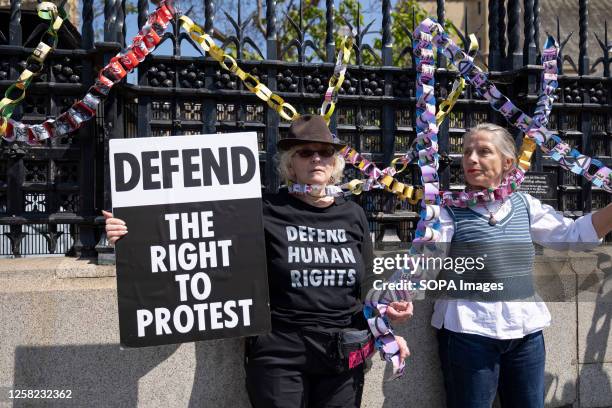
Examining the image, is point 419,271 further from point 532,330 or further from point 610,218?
point 610,218

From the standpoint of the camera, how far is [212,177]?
299 centimetres

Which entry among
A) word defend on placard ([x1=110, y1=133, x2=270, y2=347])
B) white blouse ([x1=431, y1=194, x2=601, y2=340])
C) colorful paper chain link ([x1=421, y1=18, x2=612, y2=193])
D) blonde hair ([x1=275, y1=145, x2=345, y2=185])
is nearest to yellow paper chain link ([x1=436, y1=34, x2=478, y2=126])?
colorful paper chain link ([x1=421, y1=18, x2=612, y2=193])

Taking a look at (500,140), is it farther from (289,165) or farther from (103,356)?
(103,356)

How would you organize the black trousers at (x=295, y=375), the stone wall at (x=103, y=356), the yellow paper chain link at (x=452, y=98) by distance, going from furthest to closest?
the yellow paper chain link at (x=452, y=98)
the stone wall at (x=103, y=356)
the black trousers at (x=295, y=375)

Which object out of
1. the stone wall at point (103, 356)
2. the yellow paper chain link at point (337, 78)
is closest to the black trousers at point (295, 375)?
the stone wall at point (103, 356)

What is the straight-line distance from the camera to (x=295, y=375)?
279 centimetres

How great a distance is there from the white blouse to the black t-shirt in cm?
52

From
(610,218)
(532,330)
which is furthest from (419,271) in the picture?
(610,218)

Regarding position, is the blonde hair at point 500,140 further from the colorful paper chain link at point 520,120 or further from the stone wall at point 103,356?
the stone wall at point 103,356

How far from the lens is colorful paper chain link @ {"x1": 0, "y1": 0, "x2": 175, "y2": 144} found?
133 inches

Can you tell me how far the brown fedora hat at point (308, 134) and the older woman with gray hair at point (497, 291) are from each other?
789mm

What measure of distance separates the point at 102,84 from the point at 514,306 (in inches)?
102

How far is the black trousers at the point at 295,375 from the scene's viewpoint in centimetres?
276

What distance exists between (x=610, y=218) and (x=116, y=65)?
286 cm
